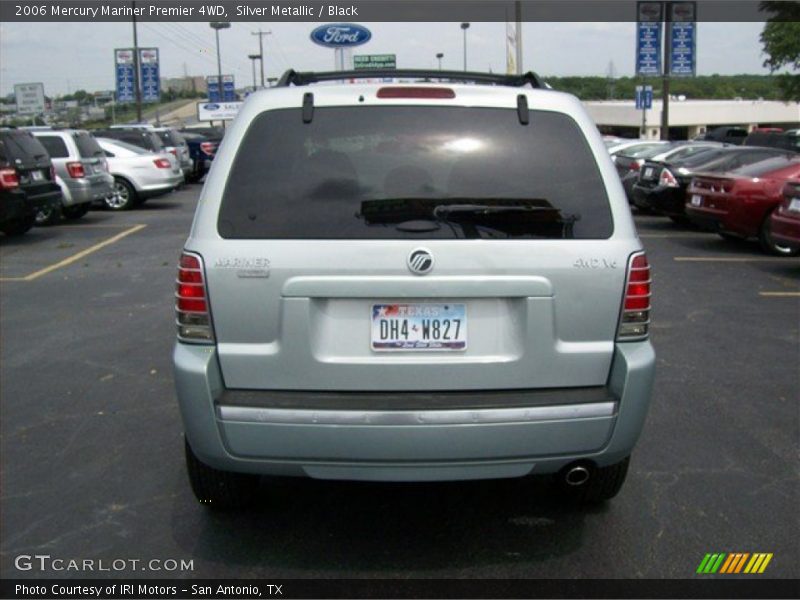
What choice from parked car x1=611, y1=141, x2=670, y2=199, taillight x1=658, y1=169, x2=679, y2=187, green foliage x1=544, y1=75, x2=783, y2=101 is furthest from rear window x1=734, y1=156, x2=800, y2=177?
green foliage x1=544, y1=75, x2=783, y2=101

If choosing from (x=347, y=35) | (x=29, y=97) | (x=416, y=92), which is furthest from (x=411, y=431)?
(x=29, y=97)

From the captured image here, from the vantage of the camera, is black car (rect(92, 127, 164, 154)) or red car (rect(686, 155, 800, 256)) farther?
black car (rect(92, 127, 164, 154))

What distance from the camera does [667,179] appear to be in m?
14.5

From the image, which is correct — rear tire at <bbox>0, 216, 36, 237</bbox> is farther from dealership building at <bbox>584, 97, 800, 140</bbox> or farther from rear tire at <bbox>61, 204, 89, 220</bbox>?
dealership building at <bbox>584, 97, 800, 140</bbox>

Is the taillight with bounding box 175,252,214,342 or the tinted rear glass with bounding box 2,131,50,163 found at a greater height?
the tinted rear glass with bounding box 2,131,50,163

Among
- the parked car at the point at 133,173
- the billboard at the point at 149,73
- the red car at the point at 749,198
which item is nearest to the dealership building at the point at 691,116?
the billboard at the point at 149,73

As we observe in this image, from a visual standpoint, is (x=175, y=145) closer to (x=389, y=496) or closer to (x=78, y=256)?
(x=78, y=256)

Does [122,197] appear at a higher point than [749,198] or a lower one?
lower

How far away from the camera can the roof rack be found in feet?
13.7

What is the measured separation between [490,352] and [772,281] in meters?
7.71

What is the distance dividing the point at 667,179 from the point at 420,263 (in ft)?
40.5

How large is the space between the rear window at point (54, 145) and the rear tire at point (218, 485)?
13.3 meters

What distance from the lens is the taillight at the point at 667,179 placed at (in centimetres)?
1438

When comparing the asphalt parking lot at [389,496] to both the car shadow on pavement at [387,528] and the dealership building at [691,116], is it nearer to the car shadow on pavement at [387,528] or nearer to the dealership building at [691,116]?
the car shadow on pavement at [387,528]
